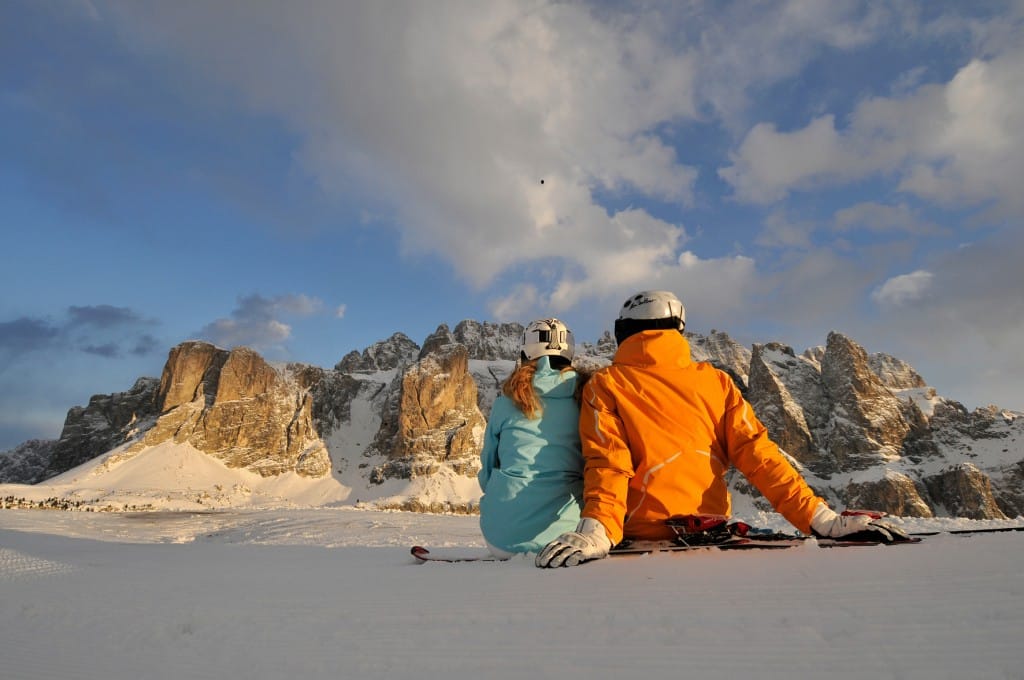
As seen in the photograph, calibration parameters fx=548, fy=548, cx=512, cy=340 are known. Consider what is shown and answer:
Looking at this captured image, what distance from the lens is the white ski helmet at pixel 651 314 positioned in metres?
4.30

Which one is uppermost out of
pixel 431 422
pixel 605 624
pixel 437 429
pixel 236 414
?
pixel 236 414

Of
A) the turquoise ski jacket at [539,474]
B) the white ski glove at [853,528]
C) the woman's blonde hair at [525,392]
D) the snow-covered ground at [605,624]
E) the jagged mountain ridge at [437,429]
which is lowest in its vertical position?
the snow-covered ground at [605,624]

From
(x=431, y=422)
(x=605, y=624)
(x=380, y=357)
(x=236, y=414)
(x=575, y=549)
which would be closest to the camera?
(x=605, y=624)

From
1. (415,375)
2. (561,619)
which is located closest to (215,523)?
(561,619)

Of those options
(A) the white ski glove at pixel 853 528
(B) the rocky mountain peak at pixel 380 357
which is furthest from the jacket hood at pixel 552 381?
(B) the rocky mountain peak at pixel 380 357

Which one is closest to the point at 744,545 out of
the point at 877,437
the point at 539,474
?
the point at 539,474

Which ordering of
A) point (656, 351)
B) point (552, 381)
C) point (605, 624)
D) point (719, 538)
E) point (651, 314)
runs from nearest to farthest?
point (605, 624), point (719, 538), point (656, 351), point (651, 314), point (552, 381)

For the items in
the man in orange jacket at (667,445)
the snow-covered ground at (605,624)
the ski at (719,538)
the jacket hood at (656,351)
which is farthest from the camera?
the jacket hood at (656,351)

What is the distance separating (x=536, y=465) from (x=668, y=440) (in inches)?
45.1

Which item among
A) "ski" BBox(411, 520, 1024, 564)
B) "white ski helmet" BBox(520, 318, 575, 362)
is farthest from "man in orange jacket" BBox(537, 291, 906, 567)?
"white ski helmet" BBox(520, 318, 575, 362)

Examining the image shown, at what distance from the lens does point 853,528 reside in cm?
316

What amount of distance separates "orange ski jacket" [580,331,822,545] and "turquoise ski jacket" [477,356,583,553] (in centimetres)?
52

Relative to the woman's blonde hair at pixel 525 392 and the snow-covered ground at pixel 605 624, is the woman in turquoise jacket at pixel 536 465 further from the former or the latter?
the snow-covered ground at pixel 605 624

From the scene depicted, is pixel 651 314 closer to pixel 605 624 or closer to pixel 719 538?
pixel 719 538
